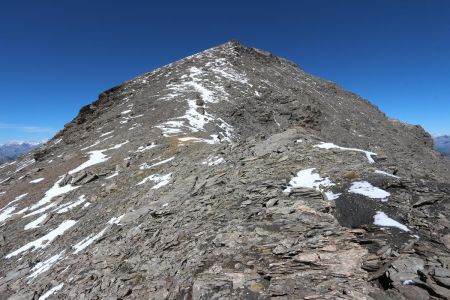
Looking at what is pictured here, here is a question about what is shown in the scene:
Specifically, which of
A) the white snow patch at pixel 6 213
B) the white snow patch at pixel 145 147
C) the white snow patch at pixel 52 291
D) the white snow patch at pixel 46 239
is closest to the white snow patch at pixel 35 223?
the white snow patch at pixel 46 239

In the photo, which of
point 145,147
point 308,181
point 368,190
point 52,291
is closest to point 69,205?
point 145,147

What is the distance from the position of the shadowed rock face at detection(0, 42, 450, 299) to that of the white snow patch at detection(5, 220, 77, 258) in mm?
109

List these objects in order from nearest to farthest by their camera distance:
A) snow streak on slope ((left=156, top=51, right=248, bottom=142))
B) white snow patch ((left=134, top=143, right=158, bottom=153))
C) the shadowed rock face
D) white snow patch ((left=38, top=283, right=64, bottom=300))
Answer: the shadowed rock face < white snow patch ((left=38, top=283, right=64, bottom=300)) < white snow patch ((left=134, top=143, right=158, bottom=153)) < snow streak on slope ((left=156, top=51, right=248, bottom=142))

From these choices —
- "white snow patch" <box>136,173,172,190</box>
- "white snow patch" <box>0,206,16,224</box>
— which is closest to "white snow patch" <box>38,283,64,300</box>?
"white snow patch" <box>136,173,172,190</box>

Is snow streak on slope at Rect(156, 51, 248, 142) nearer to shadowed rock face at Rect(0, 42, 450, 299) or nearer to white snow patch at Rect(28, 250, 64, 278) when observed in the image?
shadowed rock face at Rect(0, 42, 450, 299)

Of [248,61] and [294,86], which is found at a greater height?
[248,61]

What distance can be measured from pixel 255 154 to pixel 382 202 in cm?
913

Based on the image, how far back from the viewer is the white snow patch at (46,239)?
818 inches

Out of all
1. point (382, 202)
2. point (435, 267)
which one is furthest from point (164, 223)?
point (435, 267)

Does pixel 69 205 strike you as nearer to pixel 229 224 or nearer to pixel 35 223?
pixel 35 223

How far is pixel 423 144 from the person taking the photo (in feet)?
228

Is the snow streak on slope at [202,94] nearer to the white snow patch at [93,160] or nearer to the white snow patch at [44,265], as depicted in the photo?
the white snow patch at [93,160]

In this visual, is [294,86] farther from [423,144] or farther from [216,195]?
[216,195]

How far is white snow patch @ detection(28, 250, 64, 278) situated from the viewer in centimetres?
1691
